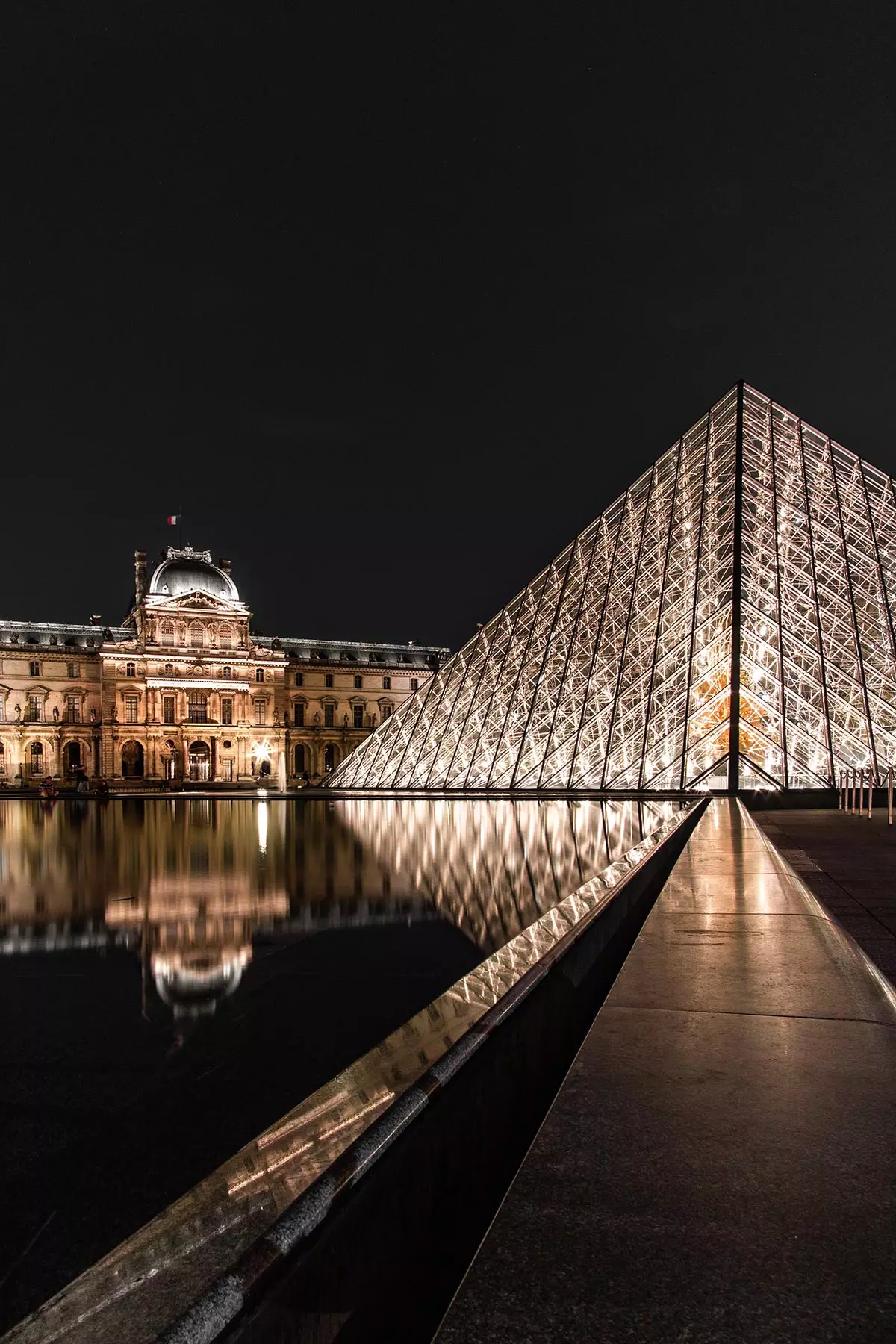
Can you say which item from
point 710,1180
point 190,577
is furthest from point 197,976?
point 190,577

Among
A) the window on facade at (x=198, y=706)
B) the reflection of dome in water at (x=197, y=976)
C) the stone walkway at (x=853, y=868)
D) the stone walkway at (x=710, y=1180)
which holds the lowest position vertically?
the reflection of dome in water at (x=197, y=976)

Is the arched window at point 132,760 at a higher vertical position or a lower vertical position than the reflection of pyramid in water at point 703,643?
lower

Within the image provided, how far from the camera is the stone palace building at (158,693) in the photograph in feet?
227

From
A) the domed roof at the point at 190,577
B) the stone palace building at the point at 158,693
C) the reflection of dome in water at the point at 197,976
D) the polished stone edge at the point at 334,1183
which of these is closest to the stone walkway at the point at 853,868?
the polished stone edge at the point at 334,1183

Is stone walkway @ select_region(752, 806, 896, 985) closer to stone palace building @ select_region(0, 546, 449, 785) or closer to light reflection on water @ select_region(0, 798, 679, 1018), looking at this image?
light reflection on water @ select_region(0, 798, 679, 1018)

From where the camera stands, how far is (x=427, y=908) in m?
8.89

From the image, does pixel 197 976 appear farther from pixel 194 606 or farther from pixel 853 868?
pixel 194 606

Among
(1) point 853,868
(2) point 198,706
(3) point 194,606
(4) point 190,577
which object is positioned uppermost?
(4) point 190,577

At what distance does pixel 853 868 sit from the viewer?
27.8ft

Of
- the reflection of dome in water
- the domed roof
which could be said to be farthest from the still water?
the domed roof

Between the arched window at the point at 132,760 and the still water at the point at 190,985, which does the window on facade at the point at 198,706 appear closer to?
the arched window at the point at 132,760

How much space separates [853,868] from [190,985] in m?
6.01

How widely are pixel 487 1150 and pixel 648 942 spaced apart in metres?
2.29

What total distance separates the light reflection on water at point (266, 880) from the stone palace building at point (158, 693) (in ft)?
162
